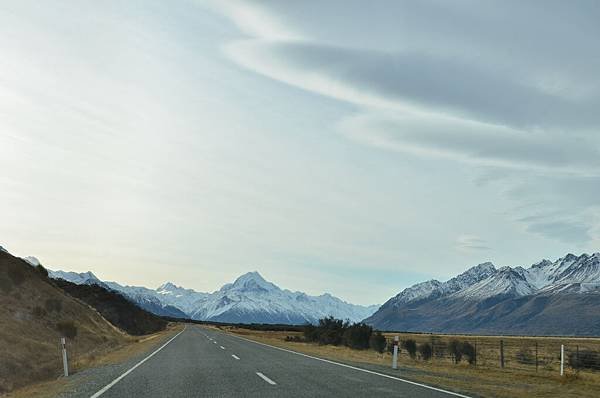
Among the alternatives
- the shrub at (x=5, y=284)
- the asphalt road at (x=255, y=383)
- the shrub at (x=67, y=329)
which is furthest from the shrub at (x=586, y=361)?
the shrub at (x=5, y=284)

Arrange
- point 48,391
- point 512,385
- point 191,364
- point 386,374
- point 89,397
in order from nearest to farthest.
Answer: point 89,397, point 48,391, point 512,385, point 386,374, point 191,364

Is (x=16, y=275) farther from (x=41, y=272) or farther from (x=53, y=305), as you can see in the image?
(x=41, y=272)

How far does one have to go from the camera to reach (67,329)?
133ft

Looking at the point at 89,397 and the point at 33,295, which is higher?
the point at 33,295

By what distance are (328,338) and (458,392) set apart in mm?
44401

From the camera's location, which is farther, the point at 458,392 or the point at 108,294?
the point at 108,294

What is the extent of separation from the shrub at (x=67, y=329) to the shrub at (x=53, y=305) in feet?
10.2

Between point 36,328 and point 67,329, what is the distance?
12.3 feet

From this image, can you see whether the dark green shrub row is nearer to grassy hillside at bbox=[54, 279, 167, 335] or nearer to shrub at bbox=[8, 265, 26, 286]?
shrub at bbox=[8, 265, 26, 286]

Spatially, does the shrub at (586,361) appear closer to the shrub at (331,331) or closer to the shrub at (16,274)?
the shrub at (331,331)

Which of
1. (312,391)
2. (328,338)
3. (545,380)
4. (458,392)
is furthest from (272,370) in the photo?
(328,338)

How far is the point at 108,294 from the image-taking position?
305ft

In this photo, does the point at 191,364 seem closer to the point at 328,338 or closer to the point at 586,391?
the point at 586,391

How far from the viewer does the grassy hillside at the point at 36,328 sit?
27562 millimetres
